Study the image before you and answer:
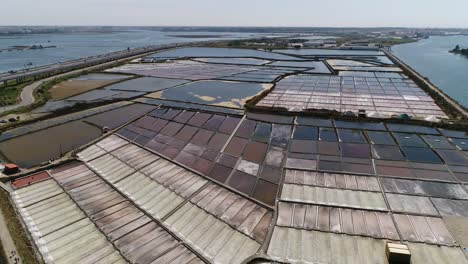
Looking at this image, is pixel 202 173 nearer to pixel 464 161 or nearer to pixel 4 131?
pixel 464 161

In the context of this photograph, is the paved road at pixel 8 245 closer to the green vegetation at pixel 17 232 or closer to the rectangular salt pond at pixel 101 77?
the green vegetation at pixel 17 232

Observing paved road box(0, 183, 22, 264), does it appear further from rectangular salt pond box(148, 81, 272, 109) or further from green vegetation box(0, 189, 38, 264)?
rectangular salt pond box(148, 81, 272, 109)

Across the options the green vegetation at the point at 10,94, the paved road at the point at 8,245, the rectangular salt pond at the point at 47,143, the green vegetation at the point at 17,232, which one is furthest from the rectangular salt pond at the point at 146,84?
the paved road at the point at 8,245

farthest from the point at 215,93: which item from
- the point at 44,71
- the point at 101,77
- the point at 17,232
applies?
the point at 44,71

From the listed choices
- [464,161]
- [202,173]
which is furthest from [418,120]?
[202,173]

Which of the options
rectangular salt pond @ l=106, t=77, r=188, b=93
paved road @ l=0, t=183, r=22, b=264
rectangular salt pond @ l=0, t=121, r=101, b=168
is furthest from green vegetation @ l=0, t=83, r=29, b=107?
paved road @ l=0, t=183, r=22, b=264
